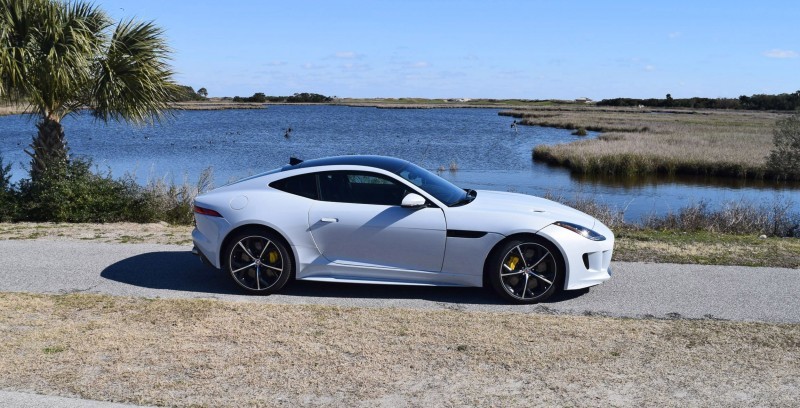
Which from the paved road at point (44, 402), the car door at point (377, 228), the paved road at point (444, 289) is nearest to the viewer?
the paved road at point (44, 402)

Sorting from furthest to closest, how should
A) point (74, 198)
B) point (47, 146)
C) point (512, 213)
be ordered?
point (47, 146) < point (74, 198) < point (512, 213)

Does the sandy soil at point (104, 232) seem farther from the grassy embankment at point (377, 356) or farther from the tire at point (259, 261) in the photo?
the grassy embankment at point (377, 356)

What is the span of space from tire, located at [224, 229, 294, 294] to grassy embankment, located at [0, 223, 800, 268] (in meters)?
2.97

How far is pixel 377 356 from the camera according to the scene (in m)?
5.74

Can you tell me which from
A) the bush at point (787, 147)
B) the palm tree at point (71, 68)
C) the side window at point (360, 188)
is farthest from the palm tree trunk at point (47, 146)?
the bush at point (787, 147)

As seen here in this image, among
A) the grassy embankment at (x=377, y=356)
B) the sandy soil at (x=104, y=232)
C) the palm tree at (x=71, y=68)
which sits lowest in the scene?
the sandy soil at (x=104, y=232)

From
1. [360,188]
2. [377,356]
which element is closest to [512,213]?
[360,188]

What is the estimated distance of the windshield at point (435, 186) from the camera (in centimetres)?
793

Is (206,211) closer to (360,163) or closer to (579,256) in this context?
(360,163)

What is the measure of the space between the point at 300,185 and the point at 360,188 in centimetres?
65

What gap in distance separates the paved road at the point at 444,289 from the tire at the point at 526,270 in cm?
14

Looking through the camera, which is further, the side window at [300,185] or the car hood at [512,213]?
the side window at [300,185]

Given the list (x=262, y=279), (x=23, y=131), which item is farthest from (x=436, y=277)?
(x=23, y=131)

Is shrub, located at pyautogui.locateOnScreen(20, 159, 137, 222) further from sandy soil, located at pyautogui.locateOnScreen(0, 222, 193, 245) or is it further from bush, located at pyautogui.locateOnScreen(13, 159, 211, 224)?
sandy soil, located at pyautogui.locateOnScreen(0, 222, 193, 245)
